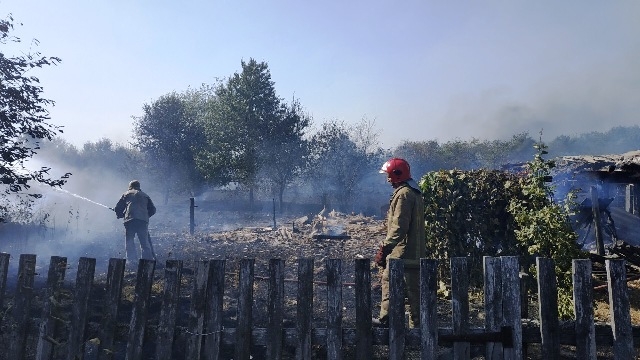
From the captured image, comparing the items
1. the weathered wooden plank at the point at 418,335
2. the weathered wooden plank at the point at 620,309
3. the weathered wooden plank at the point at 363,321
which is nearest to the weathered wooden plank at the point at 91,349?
the weathered wooden plank at the point at 418,335

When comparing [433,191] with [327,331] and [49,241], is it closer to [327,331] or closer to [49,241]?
[327,331]

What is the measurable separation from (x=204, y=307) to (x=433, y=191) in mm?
5370

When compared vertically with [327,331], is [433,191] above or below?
above

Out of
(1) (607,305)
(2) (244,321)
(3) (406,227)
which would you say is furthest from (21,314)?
(1) (607,305)

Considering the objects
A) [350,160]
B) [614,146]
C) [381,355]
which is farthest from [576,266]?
[614,146]

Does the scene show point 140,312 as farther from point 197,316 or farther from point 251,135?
point 251,135

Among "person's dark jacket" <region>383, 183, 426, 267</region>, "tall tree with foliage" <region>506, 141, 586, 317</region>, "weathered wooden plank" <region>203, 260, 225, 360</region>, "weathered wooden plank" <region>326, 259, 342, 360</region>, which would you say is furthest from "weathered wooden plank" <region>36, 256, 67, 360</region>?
"tall tree with foliage" <region>506, 141, 586, 317</region>

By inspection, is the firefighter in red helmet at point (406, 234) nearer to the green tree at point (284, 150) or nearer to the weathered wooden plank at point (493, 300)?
the weathered wooden plank at point (493, 300)

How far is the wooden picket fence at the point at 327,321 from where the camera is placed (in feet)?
9.91

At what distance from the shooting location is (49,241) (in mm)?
12844

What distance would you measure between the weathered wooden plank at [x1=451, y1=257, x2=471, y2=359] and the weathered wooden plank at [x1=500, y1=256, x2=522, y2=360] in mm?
252

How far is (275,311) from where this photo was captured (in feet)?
10.9

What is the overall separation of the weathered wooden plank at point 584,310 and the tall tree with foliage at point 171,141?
104ft

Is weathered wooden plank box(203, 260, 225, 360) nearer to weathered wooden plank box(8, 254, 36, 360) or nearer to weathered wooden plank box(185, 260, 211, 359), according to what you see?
weathered wooden plank box(185, 260, 211, 359)
